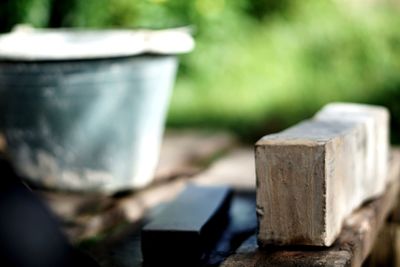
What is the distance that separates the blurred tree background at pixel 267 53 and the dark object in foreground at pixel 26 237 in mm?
1745

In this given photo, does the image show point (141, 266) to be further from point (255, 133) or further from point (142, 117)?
point (255, 133)

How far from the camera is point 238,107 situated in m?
4.25

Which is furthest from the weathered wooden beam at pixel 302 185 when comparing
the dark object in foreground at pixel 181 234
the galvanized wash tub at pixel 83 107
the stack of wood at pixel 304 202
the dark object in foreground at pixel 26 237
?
the galvanized wash tub at pixel 83 107

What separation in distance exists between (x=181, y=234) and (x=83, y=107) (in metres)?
0.78

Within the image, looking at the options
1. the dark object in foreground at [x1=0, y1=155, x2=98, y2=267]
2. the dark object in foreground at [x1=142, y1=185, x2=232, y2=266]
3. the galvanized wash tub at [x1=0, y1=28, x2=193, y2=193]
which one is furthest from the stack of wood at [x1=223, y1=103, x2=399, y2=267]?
the galvanized wash tub at [x1=0, y1=28, x2=193, y2=193]

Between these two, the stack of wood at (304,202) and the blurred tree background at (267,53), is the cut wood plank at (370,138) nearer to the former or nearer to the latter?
the stack of wood at (304,202)

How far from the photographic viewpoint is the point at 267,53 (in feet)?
16.0

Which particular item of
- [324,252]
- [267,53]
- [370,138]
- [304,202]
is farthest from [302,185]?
[267,53]

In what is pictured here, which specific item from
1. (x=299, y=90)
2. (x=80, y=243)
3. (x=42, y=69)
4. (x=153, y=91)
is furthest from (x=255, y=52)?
(x=80, y=243)

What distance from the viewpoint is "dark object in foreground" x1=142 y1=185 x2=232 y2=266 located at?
1.90 metres

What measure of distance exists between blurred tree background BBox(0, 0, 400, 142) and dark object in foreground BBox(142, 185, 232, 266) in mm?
1506

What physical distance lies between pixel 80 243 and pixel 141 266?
12.7 inches

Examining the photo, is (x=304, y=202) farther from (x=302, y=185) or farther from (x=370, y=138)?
(x=370, y=138)

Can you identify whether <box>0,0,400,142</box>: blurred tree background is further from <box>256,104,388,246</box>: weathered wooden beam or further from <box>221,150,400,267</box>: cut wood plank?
<box>256,104,388,246</box>: weathered wooden beam
